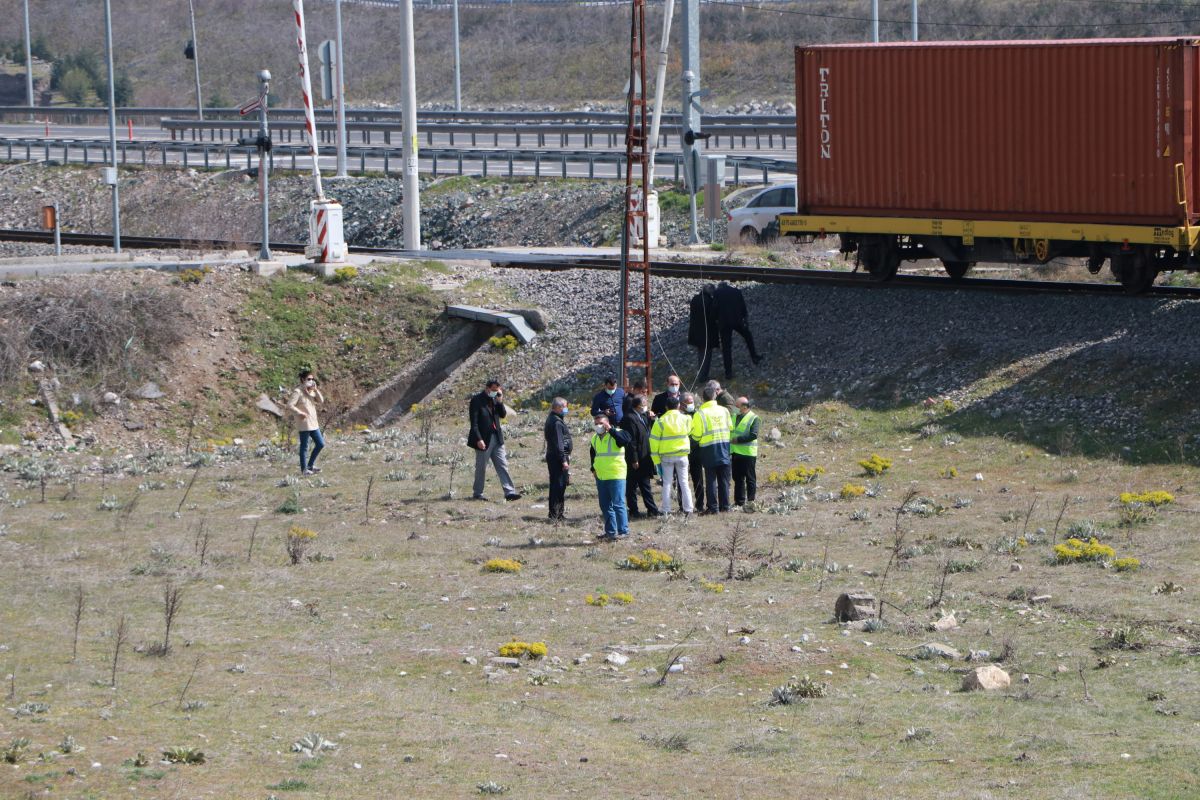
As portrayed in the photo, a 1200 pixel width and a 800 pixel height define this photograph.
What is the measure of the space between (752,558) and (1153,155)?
920cm

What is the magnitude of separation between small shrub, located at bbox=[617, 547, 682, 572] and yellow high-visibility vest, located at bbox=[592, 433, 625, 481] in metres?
1.14

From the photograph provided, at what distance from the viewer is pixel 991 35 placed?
6356 cm

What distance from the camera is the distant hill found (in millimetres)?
65000

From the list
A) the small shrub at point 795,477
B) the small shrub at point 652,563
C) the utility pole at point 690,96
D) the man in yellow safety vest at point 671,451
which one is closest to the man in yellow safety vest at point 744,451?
the man in yellow safety vest at point 671,451

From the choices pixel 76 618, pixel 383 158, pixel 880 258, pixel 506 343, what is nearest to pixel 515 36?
pixel 383 158

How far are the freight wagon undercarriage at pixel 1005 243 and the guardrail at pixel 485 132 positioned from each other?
2090 cm

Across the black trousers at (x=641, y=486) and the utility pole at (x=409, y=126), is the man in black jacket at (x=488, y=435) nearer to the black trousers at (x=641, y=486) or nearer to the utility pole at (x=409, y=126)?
the black trousers at (x=641, y=486)

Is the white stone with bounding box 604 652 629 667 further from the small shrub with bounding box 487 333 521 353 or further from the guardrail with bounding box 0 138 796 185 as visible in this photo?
the guardrail with bounding box 0 138 796 185

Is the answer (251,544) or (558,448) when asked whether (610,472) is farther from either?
(251,544)

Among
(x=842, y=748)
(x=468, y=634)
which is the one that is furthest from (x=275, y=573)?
(x=842, y=748)

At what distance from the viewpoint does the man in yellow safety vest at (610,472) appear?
49.8ft

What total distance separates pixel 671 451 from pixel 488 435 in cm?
226

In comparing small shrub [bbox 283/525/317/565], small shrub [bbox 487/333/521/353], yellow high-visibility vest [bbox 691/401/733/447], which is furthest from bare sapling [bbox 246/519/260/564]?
small shrub [bbox 487/333/521/353]

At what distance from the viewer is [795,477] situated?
58.9 ft
